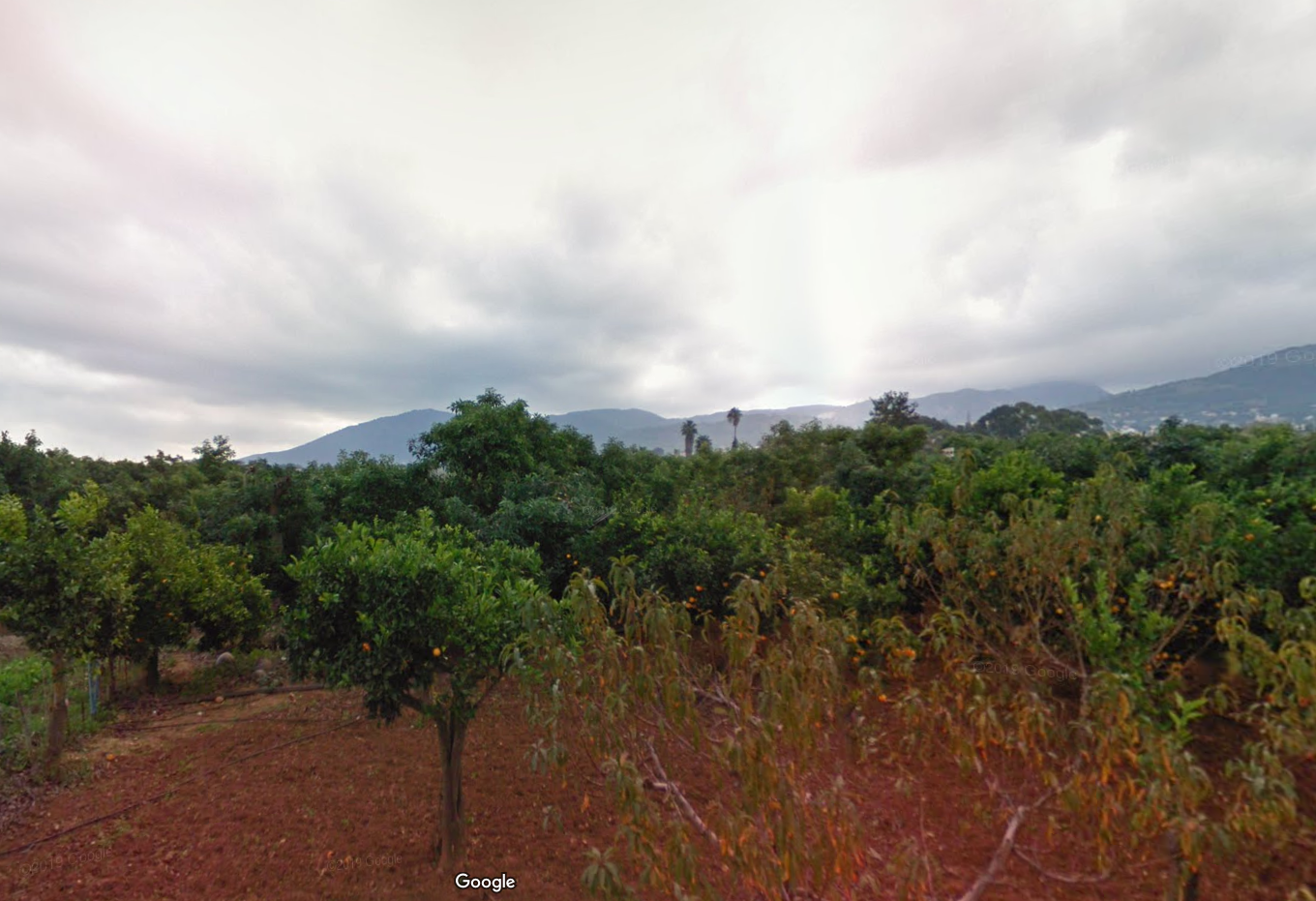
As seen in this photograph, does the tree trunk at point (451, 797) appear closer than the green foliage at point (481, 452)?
Yes

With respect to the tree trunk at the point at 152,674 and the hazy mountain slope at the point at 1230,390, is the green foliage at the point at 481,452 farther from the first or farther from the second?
the hazy mountain slope at the point at 1230,390

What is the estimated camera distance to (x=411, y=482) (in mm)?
11617

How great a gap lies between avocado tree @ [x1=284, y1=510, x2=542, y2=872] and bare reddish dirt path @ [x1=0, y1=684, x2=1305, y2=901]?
72cm

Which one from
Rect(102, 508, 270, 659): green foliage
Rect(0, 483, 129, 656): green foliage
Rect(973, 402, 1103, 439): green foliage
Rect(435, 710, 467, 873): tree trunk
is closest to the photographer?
Rect(435, 710, 467, 873): tree trunk

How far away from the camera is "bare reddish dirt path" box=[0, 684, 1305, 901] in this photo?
13.1ft

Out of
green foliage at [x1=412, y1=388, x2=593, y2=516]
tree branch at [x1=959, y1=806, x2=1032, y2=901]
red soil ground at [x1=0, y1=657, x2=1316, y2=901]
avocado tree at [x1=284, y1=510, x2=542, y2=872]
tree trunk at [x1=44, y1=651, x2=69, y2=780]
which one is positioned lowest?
red soil ground at [x1=0, y1=657, x2=1316, y2=901]

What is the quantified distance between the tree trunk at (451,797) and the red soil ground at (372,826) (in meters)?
0.17

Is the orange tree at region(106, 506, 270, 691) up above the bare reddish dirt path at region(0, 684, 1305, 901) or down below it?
above

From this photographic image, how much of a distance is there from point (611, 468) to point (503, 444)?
340 cm

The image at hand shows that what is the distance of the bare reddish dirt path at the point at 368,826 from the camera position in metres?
4.00

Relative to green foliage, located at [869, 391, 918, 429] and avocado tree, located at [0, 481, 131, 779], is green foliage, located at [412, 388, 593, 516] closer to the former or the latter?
avocado tree, located at [0, 481, 131, 779]

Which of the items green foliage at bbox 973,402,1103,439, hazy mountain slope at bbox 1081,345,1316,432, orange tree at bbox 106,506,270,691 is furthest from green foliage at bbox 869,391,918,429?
hazy mountain slope at bbox 1081,345,1316,432

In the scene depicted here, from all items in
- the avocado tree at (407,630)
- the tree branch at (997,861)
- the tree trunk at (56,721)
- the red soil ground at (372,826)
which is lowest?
the red soil ground at (372,826)

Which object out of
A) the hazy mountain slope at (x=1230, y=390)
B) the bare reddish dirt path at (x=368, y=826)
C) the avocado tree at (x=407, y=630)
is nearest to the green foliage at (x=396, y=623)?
the avocado tree at (x=407, y=630)
